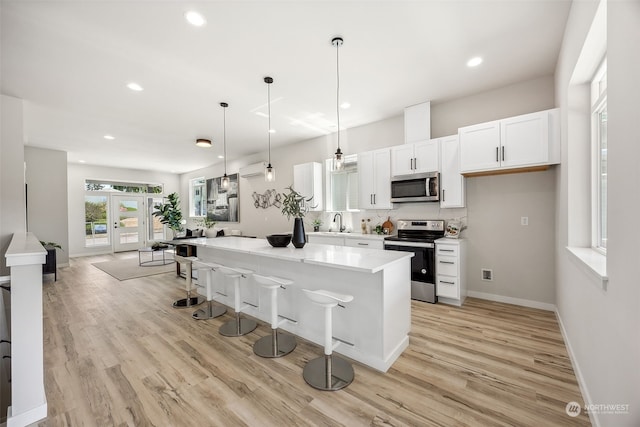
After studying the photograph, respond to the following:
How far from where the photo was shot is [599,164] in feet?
7.06

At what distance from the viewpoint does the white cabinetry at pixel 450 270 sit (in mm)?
3502

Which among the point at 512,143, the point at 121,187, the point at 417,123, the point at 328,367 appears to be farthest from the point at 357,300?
the point at 121,187

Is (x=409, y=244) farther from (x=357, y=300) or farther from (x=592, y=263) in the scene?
(x=592, y=263)

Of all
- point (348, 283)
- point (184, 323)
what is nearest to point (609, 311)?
point (348, 283)

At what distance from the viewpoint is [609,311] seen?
4.40 ft

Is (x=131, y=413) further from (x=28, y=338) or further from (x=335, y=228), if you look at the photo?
(x=335, y=228)

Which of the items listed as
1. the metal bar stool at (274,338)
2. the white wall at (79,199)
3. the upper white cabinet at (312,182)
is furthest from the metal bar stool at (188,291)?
the white wall at (79,199)

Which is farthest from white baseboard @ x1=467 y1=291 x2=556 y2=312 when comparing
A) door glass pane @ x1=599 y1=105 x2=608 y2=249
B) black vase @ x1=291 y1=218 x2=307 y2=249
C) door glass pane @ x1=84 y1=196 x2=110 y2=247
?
door glass pane @ x1=84 y1=196 x2=110 y2=247

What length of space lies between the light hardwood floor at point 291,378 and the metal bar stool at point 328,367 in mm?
64

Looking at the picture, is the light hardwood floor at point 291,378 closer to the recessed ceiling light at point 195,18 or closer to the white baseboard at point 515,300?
the white baseboard at point 515,300

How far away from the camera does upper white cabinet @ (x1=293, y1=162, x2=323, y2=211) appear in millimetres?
5378

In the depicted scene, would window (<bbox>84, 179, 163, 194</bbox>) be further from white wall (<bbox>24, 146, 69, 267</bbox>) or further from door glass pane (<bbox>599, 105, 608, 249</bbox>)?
door glass pane (<bbox>599, 105, 608, 249</bbox>)

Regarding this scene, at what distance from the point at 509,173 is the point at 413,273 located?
188 cm

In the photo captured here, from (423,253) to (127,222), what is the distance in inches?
394
